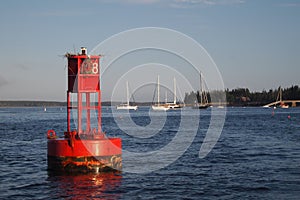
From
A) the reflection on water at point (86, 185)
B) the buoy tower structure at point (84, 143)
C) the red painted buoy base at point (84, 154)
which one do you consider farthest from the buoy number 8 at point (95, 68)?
the reflection on water at point (86, 185)

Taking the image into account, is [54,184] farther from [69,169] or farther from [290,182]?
[290,182]

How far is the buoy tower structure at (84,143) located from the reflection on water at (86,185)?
17.8 inches

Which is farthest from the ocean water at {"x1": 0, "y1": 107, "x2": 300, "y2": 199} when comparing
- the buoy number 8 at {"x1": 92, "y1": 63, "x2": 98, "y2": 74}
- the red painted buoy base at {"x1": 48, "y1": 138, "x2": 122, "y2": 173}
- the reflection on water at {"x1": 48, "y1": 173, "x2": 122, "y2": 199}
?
the buoy number 8 at {"x1": 92, "y1": 63, "x2": 98, "y2": 74}

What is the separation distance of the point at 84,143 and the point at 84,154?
0.73 metres

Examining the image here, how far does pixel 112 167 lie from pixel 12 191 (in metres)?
5.96

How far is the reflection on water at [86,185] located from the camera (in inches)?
873

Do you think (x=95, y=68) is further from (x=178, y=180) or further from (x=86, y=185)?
(x=178, y=180)

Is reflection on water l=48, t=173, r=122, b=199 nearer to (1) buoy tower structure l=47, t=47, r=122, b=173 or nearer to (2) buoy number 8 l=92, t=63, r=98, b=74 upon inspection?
(1) buoy tower structure l=47, t=47, r=122, b=173

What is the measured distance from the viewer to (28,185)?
24953mm

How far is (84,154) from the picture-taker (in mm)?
25625

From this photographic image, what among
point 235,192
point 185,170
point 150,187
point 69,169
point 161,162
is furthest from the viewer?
point 161,162

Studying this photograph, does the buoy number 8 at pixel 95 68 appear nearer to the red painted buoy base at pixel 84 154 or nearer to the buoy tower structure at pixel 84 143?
the buoy tower structure at pixel 84 143

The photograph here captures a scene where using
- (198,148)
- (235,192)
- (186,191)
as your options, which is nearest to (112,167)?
(186,191)

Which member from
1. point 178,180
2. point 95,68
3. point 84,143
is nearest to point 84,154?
point 84,143
